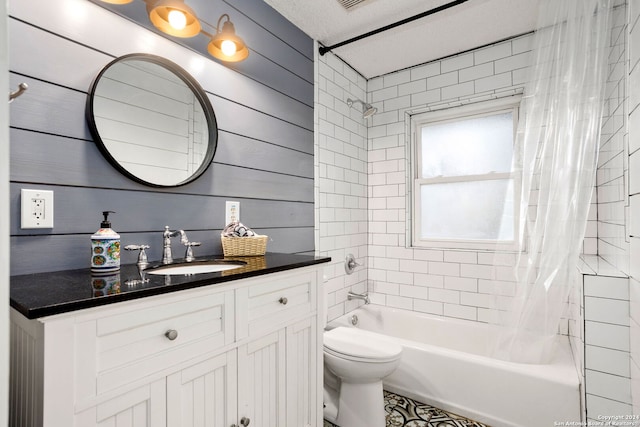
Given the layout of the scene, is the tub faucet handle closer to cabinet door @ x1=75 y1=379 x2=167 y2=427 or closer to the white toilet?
the white toilet

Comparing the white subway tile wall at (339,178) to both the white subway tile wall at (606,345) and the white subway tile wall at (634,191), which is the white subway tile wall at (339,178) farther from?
the white subway tile wall at (634,191)

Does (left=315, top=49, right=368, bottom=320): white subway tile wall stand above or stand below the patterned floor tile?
A: above

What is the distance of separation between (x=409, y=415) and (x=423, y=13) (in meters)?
2.49

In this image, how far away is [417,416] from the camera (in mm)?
1914

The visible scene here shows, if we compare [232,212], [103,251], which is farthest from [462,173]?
[103,251]

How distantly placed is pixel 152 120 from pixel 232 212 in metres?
0.58

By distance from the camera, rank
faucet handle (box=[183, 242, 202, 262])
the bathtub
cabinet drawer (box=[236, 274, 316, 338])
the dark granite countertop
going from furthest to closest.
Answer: the bathtub < faucet handle (box=[183, 242, 202, 262]) < cabinet drawer (box=[236, 274, 316, 338]) < the dark granite countertop

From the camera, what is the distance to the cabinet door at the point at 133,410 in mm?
758

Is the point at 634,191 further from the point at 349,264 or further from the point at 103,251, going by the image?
the point at 103,251

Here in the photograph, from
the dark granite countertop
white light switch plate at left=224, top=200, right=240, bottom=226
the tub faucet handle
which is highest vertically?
white light switch plate at left=224, top=200, right=240, bottom=226

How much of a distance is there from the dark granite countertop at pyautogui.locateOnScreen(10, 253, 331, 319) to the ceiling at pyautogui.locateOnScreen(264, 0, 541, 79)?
1.75 metres

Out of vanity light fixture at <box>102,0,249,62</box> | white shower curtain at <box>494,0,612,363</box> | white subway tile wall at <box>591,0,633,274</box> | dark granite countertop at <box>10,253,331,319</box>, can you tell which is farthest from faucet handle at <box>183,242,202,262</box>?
white subway tile wall at <box>591,0,633,274</box>

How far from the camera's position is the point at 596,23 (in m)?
1.53

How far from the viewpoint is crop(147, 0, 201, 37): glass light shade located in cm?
126
